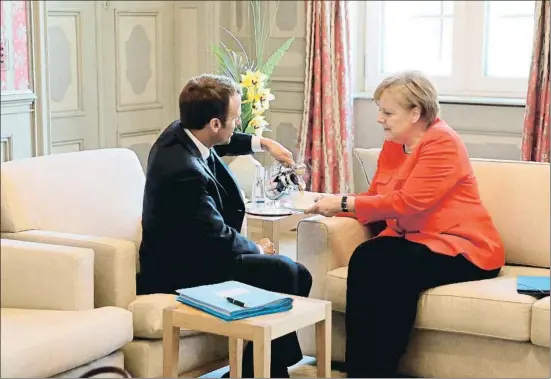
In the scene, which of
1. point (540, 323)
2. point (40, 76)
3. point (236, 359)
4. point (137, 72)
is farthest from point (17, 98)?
point (540, 323)

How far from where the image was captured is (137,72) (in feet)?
18.7

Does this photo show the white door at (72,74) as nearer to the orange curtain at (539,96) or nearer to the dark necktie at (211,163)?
the dark necktie at (211,163)

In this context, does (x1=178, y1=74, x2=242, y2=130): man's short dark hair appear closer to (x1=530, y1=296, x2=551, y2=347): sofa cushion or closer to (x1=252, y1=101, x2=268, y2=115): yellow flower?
(x1=252, y1=101, x2=268, y2=115): yellow flower

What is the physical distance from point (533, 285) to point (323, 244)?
737mm

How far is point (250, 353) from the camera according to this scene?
2979 millimetres

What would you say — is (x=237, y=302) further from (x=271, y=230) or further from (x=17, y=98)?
(x=17, y=98)

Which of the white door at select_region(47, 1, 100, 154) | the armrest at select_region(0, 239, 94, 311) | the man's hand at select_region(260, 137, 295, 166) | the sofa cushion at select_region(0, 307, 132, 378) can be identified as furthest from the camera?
the white door at select_region(47, 1, 100, 154)

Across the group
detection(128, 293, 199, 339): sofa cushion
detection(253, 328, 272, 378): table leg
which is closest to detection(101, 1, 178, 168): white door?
detection(128, 293, 199, 339): sofa cushion

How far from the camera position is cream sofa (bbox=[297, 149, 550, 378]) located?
294 cm

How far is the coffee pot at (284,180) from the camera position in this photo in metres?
3.47

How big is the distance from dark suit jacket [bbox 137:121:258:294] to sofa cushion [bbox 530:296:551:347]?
0.91m

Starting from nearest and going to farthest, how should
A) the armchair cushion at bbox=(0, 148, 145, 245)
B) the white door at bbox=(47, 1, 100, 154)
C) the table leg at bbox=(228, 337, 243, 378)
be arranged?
the table leg at bbox=(228, 337, 243, 378) → the armchair cushion at bbox=(0, 148, 145, 245) → the white door at bbox=(47, 1, 100, 154)

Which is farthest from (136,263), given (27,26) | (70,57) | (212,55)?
(212,55)

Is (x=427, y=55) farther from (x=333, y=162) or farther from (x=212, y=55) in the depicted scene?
(x=212, y=55)
